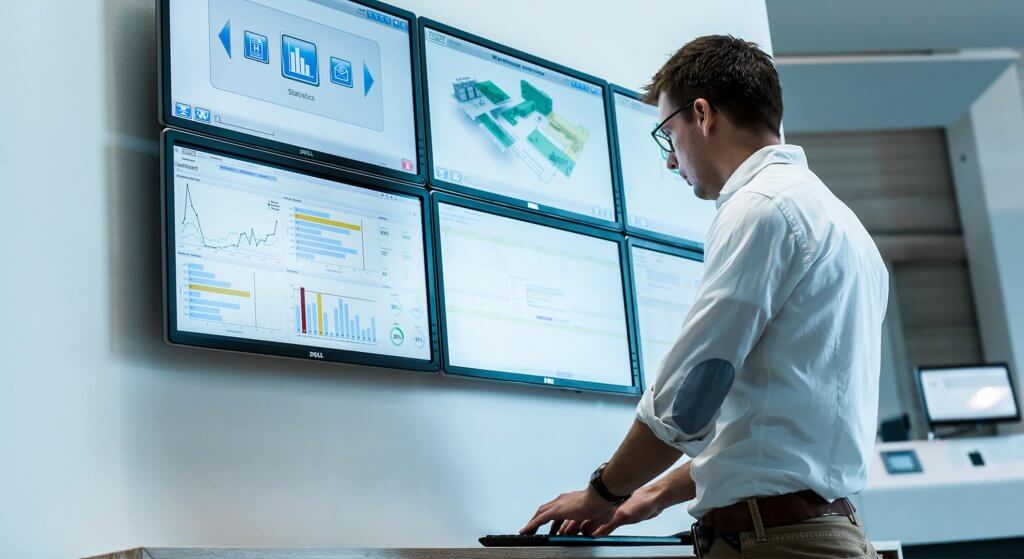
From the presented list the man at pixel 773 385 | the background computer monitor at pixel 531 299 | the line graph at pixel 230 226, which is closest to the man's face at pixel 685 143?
the man at pixel 773 385

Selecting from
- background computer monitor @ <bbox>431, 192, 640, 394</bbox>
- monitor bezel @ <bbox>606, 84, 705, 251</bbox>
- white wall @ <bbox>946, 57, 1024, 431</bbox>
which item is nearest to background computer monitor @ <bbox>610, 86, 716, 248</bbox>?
monitor bezel @ <bbox>606, 84, 705, 251</bbox>

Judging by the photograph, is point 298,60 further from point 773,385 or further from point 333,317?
point 773,385

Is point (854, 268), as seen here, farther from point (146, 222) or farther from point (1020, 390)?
point (1020, 390)

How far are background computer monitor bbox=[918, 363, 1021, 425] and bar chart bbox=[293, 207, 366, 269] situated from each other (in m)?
4.40

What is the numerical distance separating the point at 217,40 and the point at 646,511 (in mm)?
1243

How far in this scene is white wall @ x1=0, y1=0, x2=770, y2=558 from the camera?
1.60m

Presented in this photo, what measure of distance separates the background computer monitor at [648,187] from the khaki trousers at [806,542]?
1.23 metres

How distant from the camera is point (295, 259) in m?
1.95

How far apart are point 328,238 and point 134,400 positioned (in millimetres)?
486

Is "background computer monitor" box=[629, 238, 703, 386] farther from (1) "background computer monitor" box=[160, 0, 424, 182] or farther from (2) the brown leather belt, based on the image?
(2) the brown leather belt

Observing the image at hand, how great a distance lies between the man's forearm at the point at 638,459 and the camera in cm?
172

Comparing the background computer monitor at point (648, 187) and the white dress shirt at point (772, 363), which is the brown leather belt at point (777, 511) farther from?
the background computer monitor at point (648, 187)

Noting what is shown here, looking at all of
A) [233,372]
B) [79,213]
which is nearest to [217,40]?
[79,213]

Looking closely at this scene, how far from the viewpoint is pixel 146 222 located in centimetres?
180
